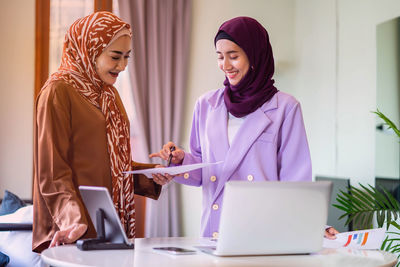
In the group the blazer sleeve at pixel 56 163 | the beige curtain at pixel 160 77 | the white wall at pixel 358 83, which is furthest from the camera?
the beige curtain at pixel 160 77

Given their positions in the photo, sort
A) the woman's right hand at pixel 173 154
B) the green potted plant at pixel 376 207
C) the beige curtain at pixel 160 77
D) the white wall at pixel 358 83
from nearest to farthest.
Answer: the woman's right hand at pixel 173 154
the green potted plant at pixel 376 207
the white wall at pixel 358 83
the beige curtain at pixel 160 77

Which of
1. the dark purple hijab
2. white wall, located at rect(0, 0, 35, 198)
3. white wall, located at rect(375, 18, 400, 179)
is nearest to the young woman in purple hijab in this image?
the dark purple hijab

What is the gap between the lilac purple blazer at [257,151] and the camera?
196cm

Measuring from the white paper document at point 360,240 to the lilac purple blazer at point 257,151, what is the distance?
0.84 ft

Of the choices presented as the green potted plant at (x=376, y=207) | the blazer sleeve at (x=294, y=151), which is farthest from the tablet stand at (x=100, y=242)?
the green potted plant at (x=376, y=207)

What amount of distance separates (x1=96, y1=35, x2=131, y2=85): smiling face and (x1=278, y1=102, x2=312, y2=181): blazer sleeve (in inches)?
25.3

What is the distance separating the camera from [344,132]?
3990 millimetres

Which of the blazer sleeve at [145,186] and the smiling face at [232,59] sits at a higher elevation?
the smiling face at [232,59]

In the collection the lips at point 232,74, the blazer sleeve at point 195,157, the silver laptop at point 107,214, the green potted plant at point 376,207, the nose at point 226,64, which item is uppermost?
the nose at point 226,64

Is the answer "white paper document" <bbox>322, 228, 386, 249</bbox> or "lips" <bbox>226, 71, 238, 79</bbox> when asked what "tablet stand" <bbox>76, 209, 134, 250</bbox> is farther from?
"lips" <bbox>226, 71, 238, 79</bbox>

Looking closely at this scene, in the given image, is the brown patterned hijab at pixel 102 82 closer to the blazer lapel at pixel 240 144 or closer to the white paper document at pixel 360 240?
the blazer lapel at pixel 240 144

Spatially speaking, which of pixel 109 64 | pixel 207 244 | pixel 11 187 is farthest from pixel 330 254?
pixel 11 187

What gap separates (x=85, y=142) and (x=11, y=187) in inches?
100

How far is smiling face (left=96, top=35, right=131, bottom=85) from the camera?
1.91 m
